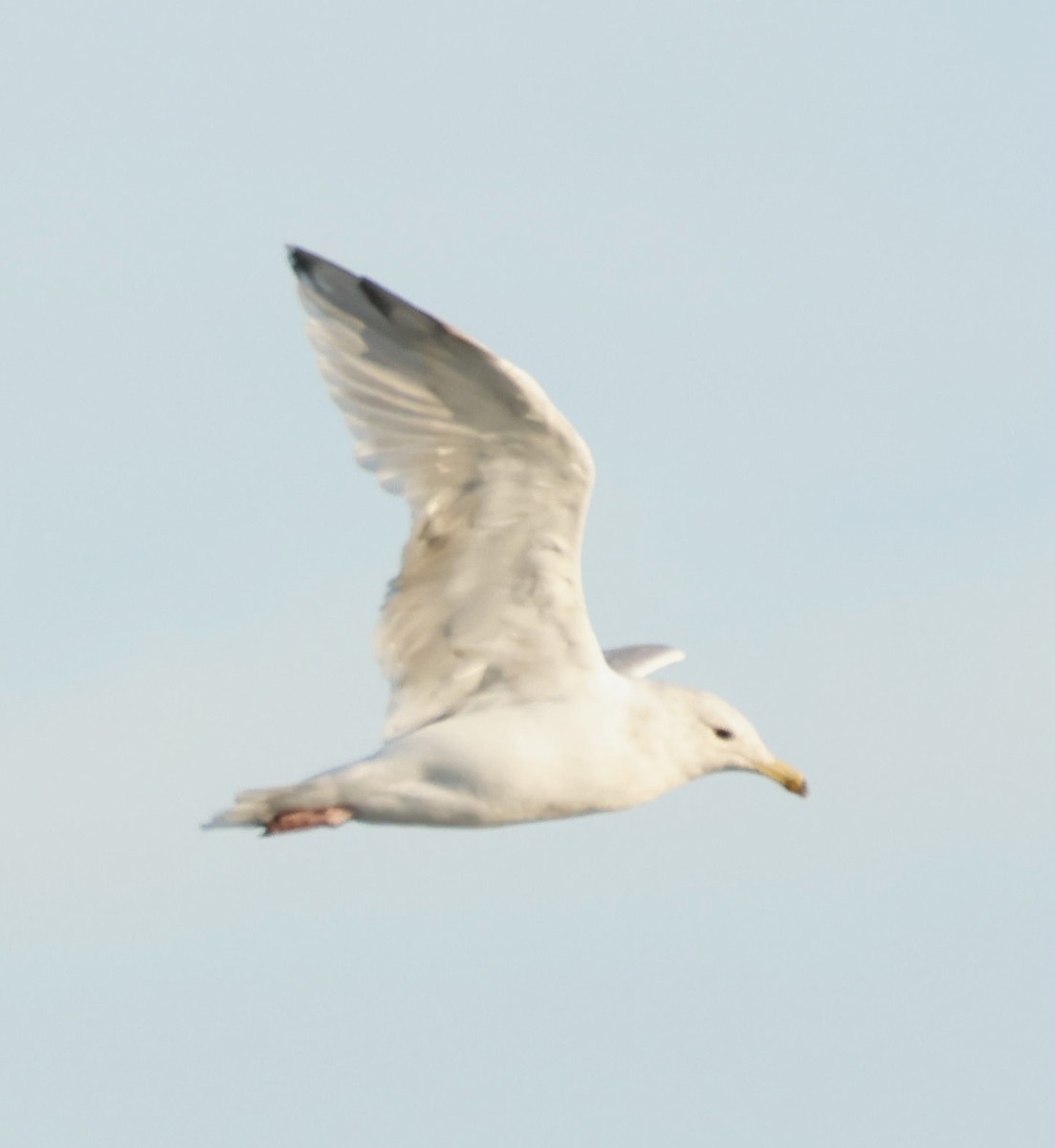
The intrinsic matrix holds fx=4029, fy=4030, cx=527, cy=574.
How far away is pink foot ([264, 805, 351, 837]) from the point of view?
2223cm

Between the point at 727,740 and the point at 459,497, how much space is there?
7.32ft

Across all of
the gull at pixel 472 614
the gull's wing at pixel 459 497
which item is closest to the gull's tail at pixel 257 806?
the gull at pixel 472 614

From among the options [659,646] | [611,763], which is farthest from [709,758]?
[659,646]

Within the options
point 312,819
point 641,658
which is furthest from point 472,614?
point 641,658

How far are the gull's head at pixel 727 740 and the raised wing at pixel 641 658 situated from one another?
1.25 meters

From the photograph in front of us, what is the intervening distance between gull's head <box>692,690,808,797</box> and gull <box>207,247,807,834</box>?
0.17 m

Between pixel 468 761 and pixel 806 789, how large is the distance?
249 centimetres

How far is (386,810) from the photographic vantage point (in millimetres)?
22219

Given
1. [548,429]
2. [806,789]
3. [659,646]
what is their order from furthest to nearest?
[659,646], [806,789], [548,429]

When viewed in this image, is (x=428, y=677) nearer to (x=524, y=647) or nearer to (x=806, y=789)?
(x=524, y=647)

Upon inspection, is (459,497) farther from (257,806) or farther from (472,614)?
(257,806)

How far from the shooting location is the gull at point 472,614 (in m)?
21.9

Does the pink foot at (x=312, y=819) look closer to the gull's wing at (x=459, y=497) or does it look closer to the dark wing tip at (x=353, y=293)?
the gull's wing at (x=459, y=497)

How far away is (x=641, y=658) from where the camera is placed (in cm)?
2491
